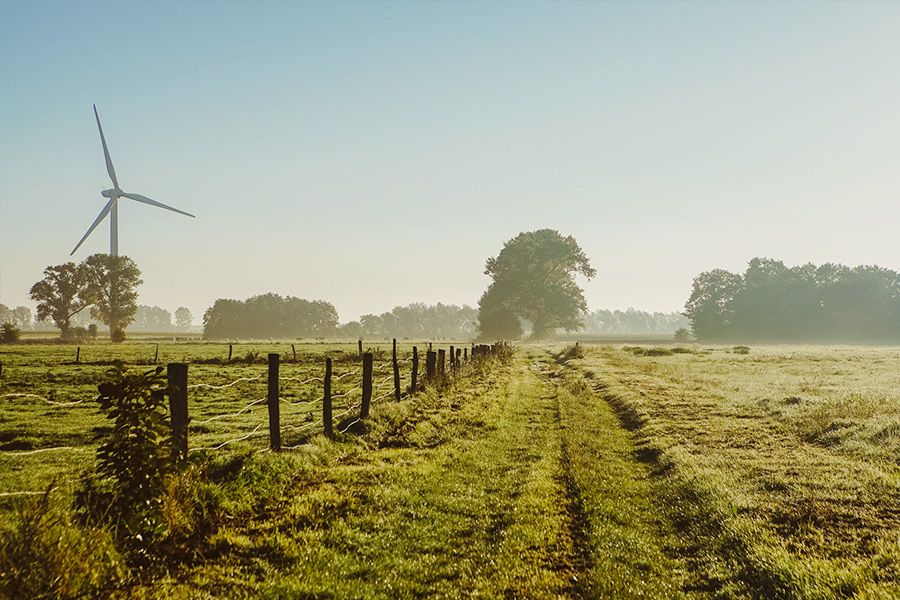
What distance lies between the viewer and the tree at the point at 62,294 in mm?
98250

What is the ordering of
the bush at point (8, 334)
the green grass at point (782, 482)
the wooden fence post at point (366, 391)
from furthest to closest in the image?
the bush at point (8, 334) → the wooden fence post at point (366, 391) → the green grass at point (782, 482)

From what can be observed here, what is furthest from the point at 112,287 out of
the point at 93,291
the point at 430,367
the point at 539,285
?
the point at 430,367

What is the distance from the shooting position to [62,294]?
10019cm

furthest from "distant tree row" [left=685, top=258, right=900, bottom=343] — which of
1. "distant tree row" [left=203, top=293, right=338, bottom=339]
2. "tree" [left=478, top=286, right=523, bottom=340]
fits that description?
"distant tree row" [left=203, top=293, right=338, bottom=339]

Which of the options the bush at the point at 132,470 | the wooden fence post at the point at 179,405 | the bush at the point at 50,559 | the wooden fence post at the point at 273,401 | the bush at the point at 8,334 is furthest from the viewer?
the bush at the point at 8,334

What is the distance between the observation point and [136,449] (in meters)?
7.01

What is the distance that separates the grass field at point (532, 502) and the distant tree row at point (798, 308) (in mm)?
115286

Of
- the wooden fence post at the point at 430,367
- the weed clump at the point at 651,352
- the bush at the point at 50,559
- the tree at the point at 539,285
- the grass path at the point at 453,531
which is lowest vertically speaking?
the grass path at the point at 453,531

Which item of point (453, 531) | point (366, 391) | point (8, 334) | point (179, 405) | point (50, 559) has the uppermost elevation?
point (8, 334)

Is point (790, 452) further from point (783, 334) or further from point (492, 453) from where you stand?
point (783, 334)

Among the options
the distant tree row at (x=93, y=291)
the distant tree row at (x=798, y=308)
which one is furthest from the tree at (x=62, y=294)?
the distant tree row at (x=798, y=308)

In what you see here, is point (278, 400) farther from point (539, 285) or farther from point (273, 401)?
point (539, 285)

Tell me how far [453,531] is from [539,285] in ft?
353

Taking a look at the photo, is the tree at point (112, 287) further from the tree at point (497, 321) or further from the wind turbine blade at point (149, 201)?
the tree at point (497, 321)
